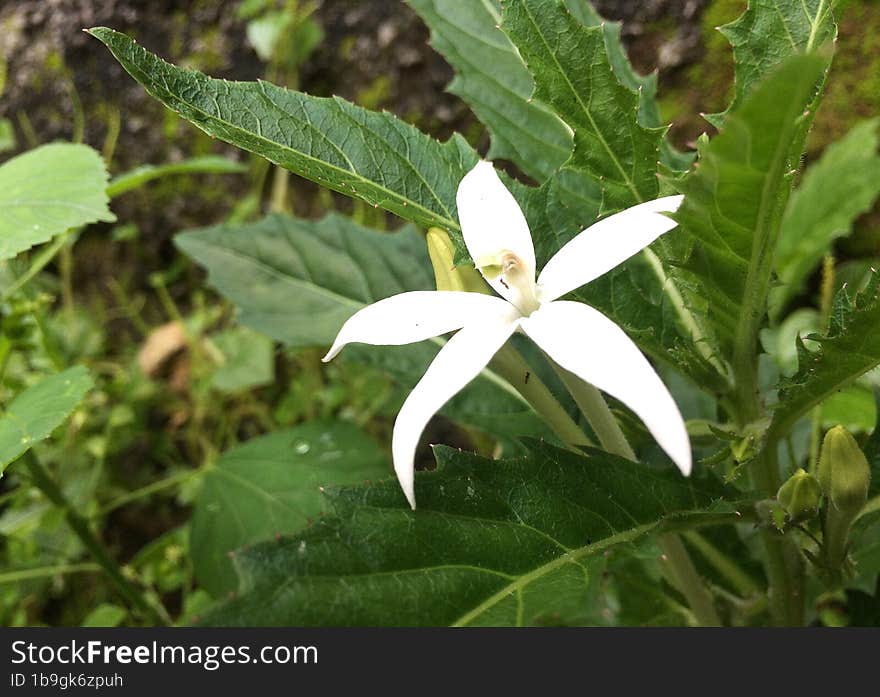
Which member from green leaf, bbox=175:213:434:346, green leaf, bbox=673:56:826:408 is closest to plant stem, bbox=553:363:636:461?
green leaf, bbox=673:56:826:408

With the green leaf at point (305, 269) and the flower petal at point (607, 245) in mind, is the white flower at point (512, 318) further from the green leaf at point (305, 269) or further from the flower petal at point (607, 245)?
the green leaf at point (305, 269)

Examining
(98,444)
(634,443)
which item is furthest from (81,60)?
(634,443)

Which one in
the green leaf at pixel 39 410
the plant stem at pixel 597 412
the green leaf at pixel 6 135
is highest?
the green leaf at pixel 6 135

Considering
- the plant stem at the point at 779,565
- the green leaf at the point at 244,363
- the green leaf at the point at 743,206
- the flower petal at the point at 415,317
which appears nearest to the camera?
the green leaf at the point at 743,206

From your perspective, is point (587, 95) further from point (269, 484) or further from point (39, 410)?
point (269, 484)

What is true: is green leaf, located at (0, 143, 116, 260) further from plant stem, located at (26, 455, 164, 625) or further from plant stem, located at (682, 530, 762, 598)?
plant stem, located at (682, 530, 762, 598)

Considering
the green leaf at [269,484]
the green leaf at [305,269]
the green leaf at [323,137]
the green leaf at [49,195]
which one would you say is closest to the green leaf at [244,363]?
the green leaf at [269,484]

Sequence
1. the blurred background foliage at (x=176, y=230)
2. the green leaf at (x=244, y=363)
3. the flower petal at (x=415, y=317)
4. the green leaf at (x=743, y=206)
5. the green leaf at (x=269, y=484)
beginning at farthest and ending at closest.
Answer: the green leaf at (x=244, y=363) → the blurred background foliage at (x=176, y=230) → the green leaf at (x=269, y=484) → the flower petal at (x=415, y=317) → the green leaf at (x=743, y=206)
